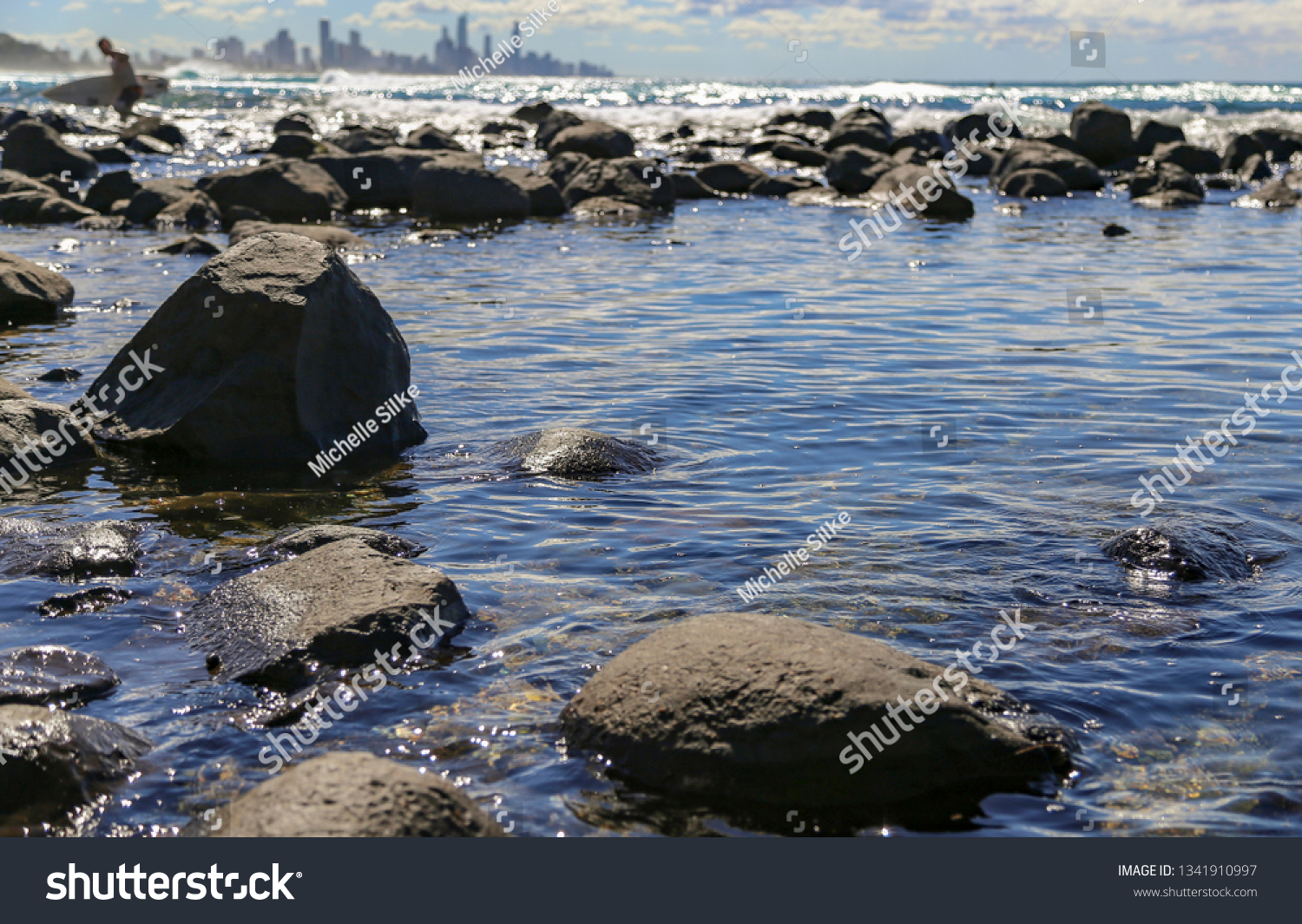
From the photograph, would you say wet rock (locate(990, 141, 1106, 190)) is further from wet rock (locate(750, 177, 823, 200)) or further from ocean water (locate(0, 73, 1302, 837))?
ocean water (locate(0, 73, 1302, 837))

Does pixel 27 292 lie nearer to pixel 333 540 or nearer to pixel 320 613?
pixel 333 540

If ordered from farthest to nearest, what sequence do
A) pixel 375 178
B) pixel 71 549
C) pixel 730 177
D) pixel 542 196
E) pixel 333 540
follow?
pixel 730 177 < pixel 375 178 < pixel 542 196 < pixel 71 549 < pixel 333 540

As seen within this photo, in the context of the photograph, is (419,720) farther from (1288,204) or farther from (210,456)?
(1288,204)

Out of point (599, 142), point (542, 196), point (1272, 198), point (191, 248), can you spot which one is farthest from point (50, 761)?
point (599, 142)

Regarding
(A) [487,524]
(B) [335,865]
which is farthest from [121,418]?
(B) [335,865]

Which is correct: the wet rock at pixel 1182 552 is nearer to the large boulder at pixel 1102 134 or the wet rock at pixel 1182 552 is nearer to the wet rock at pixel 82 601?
the wet rock at pixel 82 601

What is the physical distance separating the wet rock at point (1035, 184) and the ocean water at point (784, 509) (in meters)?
10.5

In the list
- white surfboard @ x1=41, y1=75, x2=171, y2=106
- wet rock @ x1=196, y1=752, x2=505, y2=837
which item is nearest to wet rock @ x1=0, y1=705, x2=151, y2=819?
wet rock @ x1=196, y1=752, x2=505, y2=837

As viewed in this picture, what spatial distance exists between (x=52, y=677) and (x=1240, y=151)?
35.9m

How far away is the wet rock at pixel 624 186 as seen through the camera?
82.6 ft

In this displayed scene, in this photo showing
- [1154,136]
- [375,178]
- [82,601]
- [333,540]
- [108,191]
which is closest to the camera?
[82,601]

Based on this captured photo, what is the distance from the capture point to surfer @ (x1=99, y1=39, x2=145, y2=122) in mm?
23750

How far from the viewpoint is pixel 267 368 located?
8.38 m

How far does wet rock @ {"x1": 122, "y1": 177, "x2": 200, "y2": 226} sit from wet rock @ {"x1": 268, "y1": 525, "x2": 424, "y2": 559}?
17.3 meters
